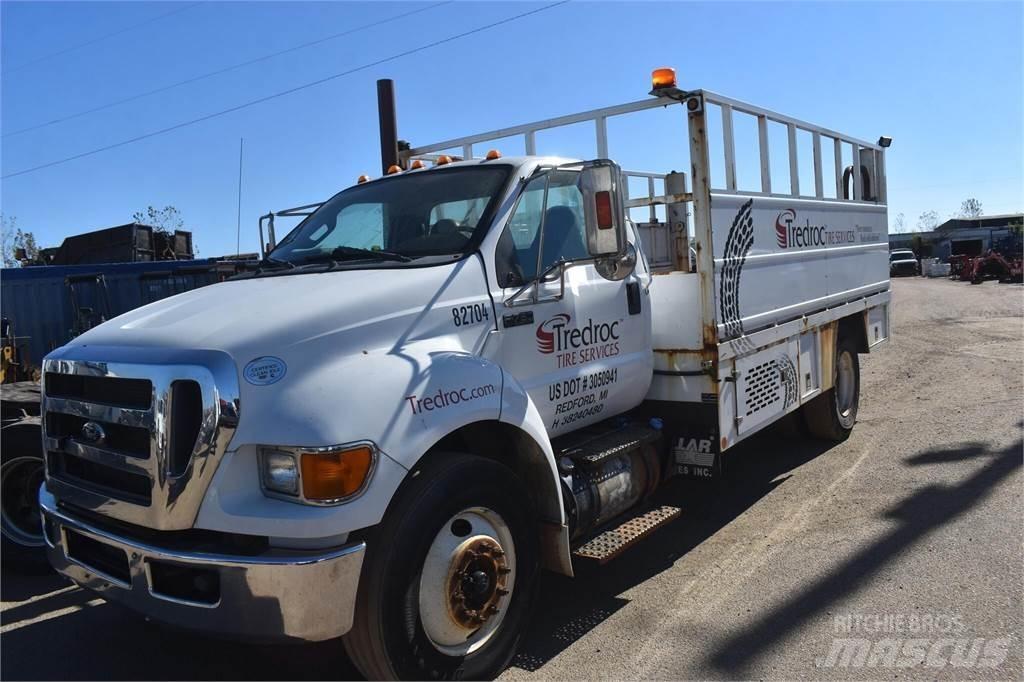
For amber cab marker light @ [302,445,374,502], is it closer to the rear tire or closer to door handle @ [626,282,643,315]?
door handle @ [626,282,643,315]

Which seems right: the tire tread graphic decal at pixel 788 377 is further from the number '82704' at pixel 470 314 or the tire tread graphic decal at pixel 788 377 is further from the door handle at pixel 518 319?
the number '82704' at pixel 470 314

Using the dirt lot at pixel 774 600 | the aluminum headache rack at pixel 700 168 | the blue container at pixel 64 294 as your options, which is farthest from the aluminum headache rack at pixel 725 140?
the blue container at pixel 64 294

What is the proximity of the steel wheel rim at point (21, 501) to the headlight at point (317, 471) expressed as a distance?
3.33 metres

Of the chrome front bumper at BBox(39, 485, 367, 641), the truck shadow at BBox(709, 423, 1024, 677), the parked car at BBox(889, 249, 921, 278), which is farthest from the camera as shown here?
the parked car at BBox(889, 249, 921, 278)

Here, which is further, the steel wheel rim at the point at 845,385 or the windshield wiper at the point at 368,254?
the steel wheel rim at the point at 845,385

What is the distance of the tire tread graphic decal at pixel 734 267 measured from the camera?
16.8 ft

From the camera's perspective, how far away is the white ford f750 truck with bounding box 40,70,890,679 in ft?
9.21

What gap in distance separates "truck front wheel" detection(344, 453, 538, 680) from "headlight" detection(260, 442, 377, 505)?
26 centimetres

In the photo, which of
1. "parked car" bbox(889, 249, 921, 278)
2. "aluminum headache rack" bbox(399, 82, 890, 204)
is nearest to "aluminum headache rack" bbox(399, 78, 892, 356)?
"aluminum headache rack" bbox(399, 82, 890, 204)

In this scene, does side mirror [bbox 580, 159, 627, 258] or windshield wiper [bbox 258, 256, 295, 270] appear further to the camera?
windshield wiper [bbox 258, 256, 295, 270]

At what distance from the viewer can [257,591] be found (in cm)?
272

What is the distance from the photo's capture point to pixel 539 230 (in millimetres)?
4102

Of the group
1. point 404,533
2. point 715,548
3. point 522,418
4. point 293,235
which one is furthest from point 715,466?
point 293,235

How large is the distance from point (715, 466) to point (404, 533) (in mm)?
2736
